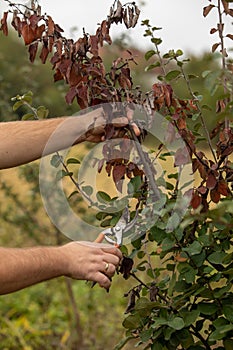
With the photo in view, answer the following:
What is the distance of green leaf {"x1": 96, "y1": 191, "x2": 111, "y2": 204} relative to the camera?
2594 millimetres

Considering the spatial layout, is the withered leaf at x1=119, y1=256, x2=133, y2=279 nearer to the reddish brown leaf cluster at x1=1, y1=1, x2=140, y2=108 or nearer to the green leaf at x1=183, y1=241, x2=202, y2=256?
the green leaf at x1=183, y1=241, x2=202, y2=256

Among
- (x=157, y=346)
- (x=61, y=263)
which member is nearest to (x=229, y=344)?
(x=157, y=346)

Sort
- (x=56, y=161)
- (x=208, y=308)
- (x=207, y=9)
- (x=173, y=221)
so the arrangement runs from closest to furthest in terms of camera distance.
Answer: (x=173, y=221) → (x=208, y=308) → (x=207, y=9) → (x=56, y=161)

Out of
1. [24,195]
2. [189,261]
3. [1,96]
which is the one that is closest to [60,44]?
[189,261]

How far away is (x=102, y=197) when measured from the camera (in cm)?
260

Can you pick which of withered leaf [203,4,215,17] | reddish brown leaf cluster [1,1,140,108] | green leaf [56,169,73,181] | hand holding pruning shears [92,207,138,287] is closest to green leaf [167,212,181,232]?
hand holding pruning shears [92,207,138,287]

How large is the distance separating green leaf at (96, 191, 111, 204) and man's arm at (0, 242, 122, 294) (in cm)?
25

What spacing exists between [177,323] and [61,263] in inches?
14.5

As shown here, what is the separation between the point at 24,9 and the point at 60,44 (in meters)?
0.30

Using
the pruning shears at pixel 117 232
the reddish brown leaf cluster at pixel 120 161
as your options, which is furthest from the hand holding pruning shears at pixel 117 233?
the reddish brown leaf cluster at pixel 120 161

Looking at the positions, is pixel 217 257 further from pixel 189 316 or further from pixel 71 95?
pixel 71 95

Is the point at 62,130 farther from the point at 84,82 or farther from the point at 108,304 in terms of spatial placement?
the point at 108,304

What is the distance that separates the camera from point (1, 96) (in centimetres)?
562

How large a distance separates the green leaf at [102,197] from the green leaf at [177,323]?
1.52ft
